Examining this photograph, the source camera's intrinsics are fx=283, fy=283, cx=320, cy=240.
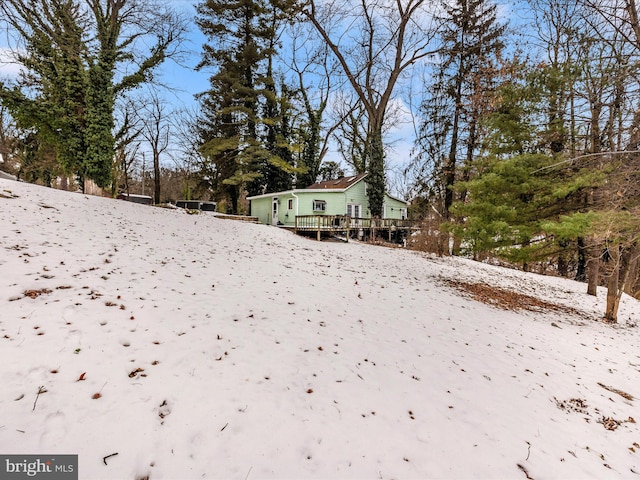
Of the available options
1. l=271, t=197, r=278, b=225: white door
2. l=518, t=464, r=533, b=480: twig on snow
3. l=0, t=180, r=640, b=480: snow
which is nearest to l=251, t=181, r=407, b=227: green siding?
l=271, t=197, r=278, b=225: white door

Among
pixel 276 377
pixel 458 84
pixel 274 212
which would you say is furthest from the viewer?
pixel 274 212

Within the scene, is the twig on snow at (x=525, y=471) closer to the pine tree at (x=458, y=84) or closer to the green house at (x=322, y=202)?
the pine tree at (x=458, y=84)

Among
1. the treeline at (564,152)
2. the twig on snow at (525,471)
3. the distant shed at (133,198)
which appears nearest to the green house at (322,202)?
the distant shed at (133,198)

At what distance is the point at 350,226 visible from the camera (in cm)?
1955

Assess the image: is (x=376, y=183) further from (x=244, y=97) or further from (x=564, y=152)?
(x=564, y=152)

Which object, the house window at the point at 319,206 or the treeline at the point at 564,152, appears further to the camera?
the house window at the point at 319,206

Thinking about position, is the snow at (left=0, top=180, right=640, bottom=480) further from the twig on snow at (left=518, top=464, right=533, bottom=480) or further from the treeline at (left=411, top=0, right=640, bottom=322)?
the treeline at (left=411, top=0, right=640, bottom=322)

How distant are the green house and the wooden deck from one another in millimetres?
2272

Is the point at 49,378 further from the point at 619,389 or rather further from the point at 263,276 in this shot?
the point at 619,389

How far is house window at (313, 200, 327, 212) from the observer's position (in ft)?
73.3

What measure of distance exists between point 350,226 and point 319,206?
4.10m

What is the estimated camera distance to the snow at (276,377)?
2.30 metres

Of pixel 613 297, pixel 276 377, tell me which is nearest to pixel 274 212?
pixel 613 297

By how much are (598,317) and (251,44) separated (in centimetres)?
2596
